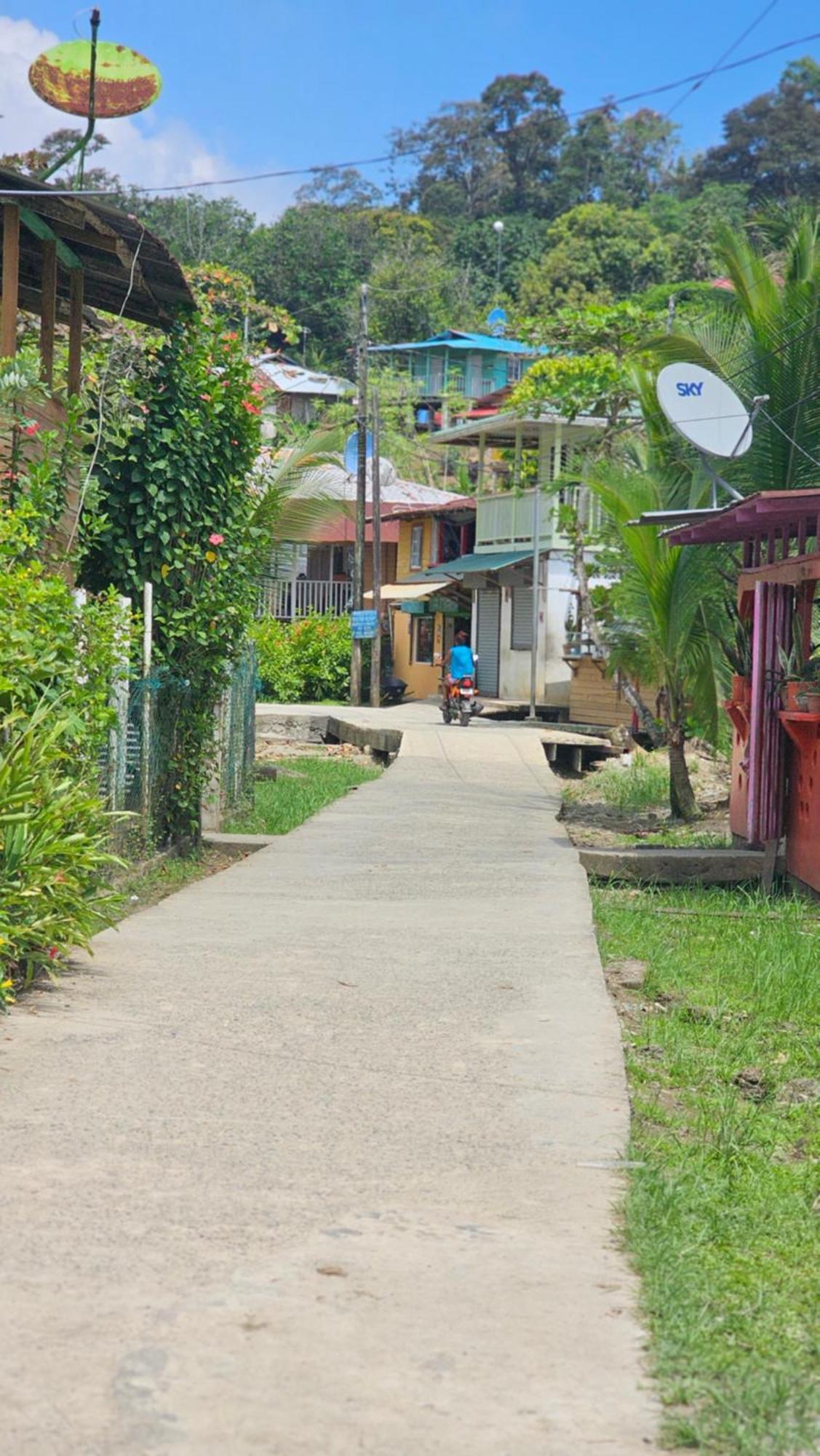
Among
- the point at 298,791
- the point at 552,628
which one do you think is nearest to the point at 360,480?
the point at 552,628

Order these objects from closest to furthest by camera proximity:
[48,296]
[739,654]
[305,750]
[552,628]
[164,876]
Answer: [48,296] → [164,876] → [739,654] → [305,750] → [552,628]

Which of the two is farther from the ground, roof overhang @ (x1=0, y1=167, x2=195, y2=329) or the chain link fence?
roof overhang @ (x1=0, y1=167, x2=195, y2=329)

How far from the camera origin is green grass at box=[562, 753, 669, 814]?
20375 millimetres

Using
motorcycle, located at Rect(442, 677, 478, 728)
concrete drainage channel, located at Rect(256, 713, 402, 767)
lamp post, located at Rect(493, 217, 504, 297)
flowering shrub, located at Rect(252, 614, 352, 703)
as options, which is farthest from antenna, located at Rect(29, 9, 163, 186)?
lamp post, located at Rect(493, 217, 504, 297)

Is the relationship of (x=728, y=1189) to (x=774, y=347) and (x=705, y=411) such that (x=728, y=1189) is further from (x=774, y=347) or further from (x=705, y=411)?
(x=774, y=347)

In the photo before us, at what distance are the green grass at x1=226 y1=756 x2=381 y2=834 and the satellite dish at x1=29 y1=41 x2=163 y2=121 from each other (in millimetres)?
6357

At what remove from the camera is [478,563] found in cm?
3950

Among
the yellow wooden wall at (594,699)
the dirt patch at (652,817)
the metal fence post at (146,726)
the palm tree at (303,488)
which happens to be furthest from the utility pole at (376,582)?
the metal fence post at (146,726)

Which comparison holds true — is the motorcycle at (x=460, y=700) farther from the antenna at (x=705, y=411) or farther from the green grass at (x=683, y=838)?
the antenna at (x=705, y=411)

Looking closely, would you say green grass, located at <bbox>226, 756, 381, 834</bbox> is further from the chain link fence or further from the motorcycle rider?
the motorcycle rider

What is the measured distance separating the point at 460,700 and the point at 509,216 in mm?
53476

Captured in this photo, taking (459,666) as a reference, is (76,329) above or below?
above

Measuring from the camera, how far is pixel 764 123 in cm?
8088

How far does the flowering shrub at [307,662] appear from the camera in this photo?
133ft
